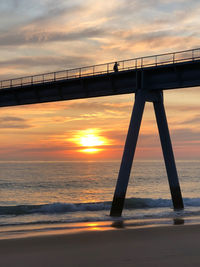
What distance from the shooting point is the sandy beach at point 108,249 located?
10617mm

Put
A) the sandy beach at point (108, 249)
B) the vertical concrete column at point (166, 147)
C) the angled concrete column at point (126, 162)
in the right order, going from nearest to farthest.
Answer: the sandy beach at point (108, 249) → the angled concrete column at point (126, 162) → the vertical concrete column at point (166, 147)

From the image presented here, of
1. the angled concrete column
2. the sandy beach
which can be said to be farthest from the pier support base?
the sandy beach

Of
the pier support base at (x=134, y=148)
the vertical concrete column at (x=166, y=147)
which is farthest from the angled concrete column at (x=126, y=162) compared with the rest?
the vertical concrete column at (x=166, y=147)

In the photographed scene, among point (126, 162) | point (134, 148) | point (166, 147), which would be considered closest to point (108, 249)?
point (126, 162)

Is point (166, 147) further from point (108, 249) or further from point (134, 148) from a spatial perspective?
point (108, 249)

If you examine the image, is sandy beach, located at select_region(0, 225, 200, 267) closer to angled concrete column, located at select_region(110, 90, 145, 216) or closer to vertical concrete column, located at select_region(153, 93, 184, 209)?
angled concrete column, located at select_region(110, 90, 145, 216)

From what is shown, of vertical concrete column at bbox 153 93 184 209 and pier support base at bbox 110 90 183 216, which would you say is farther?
vertical concrete column at bbox 153 93 184 209

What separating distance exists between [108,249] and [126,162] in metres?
10.2

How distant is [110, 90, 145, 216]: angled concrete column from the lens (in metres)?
22.0

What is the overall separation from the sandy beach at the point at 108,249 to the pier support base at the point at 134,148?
6156 millimetres

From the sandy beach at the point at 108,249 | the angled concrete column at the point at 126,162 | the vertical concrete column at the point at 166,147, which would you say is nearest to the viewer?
the sandy beach at the point at 108,249

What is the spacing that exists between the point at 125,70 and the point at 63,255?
15.8 meters

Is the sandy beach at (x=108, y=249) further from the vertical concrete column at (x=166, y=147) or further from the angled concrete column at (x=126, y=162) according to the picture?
the vertical concrete column at (x=166, y=147)

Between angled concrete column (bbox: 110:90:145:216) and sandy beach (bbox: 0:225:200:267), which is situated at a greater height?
angled concrete column (bbox: 110:90:145:216)
